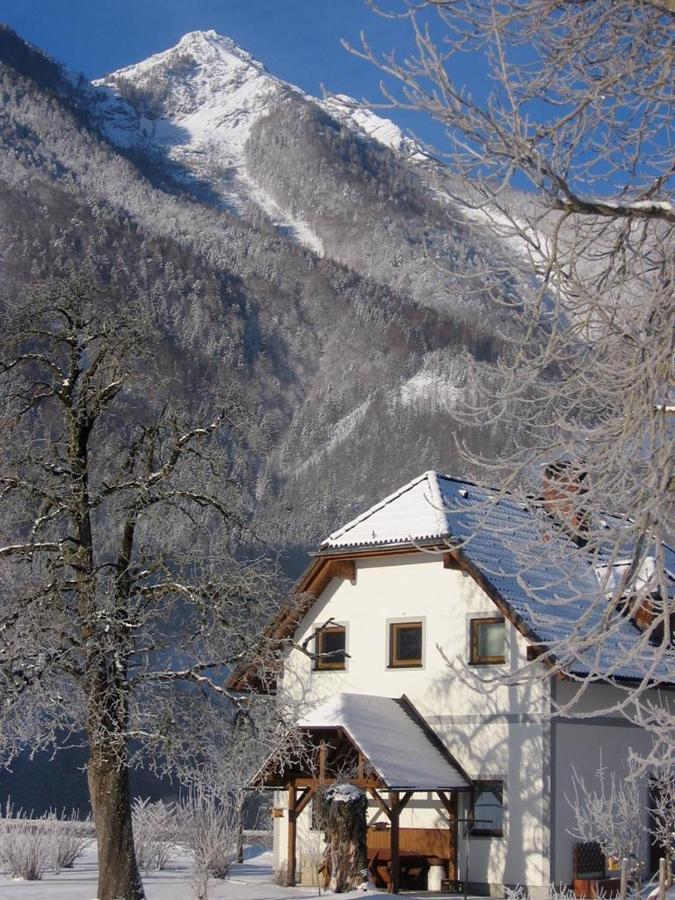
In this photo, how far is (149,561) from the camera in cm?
1839

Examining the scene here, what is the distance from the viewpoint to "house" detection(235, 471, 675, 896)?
75.5 feet

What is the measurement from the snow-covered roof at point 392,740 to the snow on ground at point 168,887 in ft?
6.86

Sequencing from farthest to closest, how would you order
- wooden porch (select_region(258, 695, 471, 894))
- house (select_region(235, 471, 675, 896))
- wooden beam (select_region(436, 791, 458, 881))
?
1. wooden beam (select_region(436, 791, 458, 881))
2. house (select_region(235, 471, 675, 896))
3. wooden porch (select_region(258, 695, 471, 894))

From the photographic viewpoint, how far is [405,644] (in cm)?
→ 2642

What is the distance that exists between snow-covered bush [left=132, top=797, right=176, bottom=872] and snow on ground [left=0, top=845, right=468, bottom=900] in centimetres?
32

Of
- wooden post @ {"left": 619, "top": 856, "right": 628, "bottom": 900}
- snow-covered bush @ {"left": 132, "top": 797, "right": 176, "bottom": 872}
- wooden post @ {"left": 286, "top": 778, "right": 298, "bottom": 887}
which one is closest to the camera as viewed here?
→ wooden post @ {"left": 619, "top": 856, "right": 628, "bottom": 900}

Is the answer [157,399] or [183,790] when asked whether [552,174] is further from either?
[183,790]

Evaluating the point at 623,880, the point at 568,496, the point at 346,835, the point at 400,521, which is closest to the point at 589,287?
the point at 568,496

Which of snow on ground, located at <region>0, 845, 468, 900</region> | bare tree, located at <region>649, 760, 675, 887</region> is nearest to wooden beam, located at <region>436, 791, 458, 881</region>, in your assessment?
snow on ground, located at <region>0, 845, 468, 900</region>

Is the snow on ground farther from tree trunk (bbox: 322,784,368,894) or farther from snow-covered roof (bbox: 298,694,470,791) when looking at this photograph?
snow-covered roof (bbox: 298,694,470,791)

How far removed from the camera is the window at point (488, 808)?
2369cm

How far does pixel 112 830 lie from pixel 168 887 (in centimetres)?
579

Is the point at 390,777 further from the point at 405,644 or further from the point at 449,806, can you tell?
the point at 405,644

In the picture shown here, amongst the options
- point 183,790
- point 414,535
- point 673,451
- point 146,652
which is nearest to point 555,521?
point 673,451
